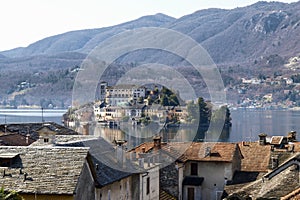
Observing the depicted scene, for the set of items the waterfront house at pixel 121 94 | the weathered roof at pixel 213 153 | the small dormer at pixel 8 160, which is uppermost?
the waterfront house at pixel 121 94

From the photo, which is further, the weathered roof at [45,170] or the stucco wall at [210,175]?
the stucco wall at [210,175]

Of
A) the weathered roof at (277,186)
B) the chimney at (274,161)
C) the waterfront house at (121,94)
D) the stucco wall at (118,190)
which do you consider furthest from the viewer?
the waterfront house at (121,94)

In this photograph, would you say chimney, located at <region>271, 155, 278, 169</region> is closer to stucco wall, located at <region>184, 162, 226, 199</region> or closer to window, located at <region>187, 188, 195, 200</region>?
stucco wall, located at <region>184, 162, 226, 199</region>

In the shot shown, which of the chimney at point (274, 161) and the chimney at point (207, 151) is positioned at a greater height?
the chimney at point (274, 161)

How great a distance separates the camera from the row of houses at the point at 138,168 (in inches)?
897

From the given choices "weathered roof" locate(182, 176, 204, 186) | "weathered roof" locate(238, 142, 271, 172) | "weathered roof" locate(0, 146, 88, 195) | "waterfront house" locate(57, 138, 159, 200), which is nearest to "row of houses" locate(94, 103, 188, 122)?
"weathered roof" locate(238, 142, 271, 172)

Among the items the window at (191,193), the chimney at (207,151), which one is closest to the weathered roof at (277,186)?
the window at (191,193)

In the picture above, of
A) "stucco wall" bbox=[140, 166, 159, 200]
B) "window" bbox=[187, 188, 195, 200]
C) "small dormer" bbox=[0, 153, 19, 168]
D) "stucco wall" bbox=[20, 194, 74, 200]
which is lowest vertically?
"window" bbox=[187, 188, 195, 200]

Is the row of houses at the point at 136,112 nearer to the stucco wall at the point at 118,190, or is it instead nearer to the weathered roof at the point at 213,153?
A: the weathered roof at the point at 213,153

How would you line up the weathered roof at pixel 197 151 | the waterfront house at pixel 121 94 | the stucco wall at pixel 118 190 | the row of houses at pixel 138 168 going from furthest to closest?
the waterfront house at pixel 121 94 < the weathered roof at pixel 197 151 < the stucco wall at pixel 118 190 < the row of houses at pixel 138 168

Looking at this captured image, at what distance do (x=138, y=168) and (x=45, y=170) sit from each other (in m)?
9.39

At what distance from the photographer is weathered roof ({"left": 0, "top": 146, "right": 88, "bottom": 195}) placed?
2222cm

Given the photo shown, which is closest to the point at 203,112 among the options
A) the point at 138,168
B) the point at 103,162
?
the point at 138,168

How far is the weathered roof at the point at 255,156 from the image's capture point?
43.1m
